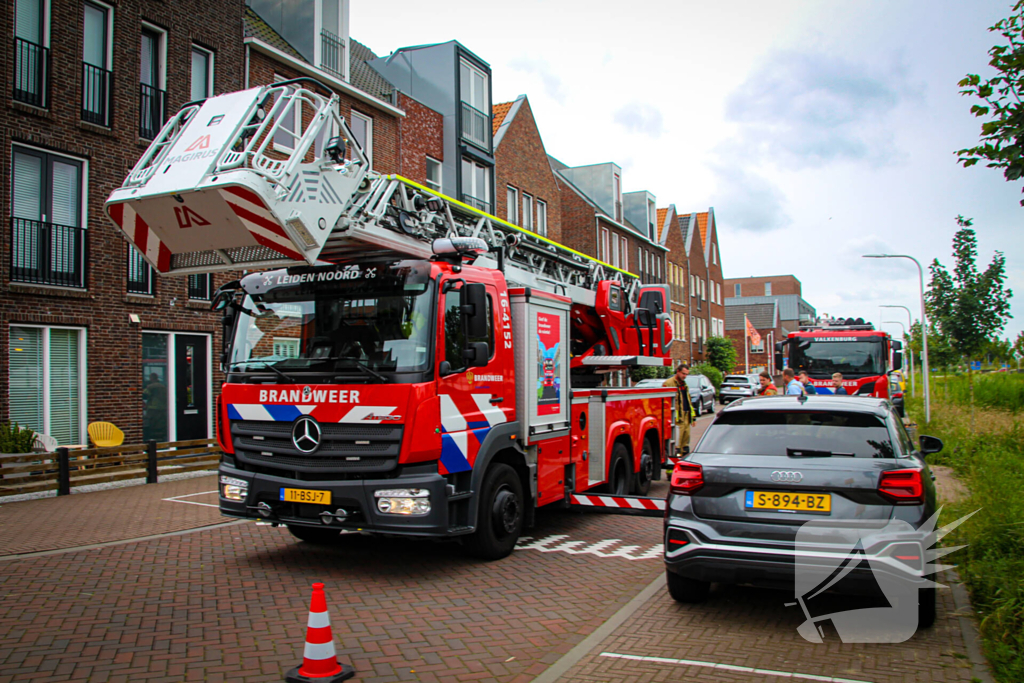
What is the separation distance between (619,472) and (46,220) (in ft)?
36.6

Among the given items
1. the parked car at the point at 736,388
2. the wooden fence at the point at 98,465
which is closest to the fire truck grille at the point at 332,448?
the wooden fence at the point at 98,465

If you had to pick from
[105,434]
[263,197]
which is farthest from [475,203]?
[263,197]

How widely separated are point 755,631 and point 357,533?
15.7 feet

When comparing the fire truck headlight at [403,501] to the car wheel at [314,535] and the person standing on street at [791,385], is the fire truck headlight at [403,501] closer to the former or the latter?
the car wheel at [314,535]

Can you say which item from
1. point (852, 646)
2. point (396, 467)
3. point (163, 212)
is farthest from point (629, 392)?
point (163, 212)

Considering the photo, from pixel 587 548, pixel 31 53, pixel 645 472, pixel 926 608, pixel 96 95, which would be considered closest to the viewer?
pixel 926 608

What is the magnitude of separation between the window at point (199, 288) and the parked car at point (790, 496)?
13.3m

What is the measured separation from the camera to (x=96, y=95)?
14359 millimetres

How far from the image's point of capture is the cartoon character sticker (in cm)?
761

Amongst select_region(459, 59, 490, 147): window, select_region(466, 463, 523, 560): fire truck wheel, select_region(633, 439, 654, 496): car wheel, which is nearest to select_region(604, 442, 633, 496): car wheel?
A: select_region(633, 439, 654, 496): car wheel

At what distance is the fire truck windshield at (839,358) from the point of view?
60.4 feet

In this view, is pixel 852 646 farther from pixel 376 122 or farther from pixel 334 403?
pixel 376 122

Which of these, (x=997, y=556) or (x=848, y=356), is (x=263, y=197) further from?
(x=848, y=356)

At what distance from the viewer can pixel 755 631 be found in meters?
5.02
